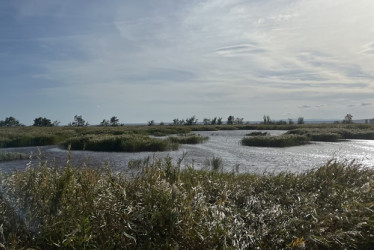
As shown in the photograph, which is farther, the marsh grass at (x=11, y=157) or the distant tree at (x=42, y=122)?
the distant tree at (x=42, y=122)

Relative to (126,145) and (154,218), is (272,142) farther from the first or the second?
(154,218)

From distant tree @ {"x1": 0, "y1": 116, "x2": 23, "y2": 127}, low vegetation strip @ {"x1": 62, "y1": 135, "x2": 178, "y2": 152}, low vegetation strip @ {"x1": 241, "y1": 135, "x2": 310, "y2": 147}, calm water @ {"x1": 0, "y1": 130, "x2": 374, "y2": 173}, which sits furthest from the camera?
distant tree @ {"x1": 0, "y1": 116, "x2": 23, "y2": 127}

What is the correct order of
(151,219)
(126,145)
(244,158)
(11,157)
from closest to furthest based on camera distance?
(151,219)
(11,157)
(244,158)
(126,145)

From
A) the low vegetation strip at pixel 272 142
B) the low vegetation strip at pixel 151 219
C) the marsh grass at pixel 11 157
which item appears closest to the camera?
the low vegetation strip at pixel 151 219

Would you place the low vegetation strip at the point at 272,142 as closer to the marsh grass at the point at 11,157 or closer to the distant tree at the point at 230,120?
the marsh grass at the point at 11,157

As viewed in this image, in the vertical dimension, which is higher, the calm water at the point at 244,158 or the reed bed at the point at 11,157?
the reed bed at the point at 11,157

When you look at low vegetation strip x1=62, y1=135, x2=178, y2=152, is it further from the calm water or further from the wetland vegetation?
the wetland vegetation

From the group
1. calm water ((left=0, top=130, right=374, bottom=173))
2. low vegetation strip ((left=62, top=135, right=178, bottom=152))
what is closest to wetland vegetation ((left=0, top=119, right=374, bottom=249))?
Result: calm water ((left=0, top=130, right=374, bottom=173))

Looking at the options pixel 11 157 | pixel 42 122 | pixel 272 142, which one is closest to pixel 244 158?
pixel 272 142

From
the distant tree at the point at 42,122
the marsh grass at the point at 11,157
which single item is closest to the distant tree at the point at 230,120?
the distant tree at the point at 42,122

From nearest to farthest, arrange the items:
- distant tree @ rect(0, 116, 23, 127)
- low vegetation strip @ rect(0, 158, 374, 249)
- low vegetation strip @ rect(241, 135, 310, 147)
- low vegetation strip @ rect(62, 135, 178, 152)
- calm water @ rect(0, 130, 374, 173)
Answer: low vegetation strip @ rect(0, 158, 374, 249) → calm water @ rect(0, 130, 374, 173) → low vegetation strip @ rect(62, 135, 178, 152) → low vegetation strip @ rect(241, 135, 310, 147) → distant tree @ rect(0, 116, 23, 127)

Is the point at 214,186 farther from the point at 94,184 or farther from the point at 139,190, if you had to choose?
the point at 94,184

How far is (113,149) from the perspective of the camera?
21609 millimetres

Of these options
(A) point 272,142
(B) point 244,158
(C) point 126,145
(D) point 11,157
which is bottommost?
(B) point 244,158
